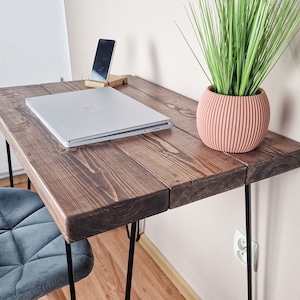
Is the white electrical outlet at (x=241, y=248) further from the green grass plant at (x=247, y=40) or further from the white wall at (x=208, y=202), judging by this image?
the green grass plant at (x=247, y=40)

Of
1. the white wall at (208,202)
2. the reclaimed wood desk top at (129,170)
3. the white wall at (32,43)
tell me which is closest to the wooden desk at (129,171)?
the reclaimed wood desk top at (129,170)

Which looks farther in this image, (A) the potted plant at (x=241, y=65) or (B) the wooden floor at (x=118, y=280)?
(B) the wooden floor at (x=118, y=280)

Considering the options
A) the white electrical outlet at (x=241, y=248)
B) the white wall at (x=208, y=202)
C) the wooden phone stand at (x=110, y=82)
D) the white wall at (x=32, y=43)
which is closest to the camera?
the white wall at (x=208, y=202)

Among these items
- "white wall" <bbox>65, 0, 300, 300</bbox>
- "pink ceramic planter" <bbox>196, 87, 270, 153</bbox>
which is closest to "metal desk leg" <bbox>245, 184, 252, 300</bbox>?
"white wall" <bbox>65, 0, 300, 300</bbox>

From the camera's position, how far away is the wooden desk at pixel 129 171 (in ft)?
1.76

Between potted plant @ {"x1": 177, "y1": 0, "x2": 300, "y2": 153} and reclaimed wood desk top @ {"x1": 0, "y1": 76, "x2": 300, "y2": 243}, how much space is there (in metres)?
0.05

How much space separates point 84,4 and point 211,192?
1.32 meters

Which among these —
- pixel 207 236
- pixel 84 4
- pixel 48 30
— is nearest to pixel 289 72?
pixel 207 236

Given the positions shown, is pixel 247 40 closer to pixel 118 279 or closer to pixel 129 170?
pixel 129 170

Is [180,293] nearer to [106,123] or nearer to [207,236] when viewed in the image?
[207,236]

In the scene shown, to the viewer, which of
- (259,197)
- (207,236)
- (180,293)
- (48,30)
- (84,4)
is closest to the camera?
(259,197)

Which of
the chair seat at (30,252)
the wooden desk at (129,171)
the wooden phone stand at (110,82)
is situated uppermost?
the wooden phone stand at (110,82)

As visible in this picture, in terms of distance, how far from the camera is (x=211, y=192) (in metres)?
0.62

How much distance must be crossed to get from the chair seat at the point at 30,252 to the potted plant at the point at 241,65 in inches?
16.3
